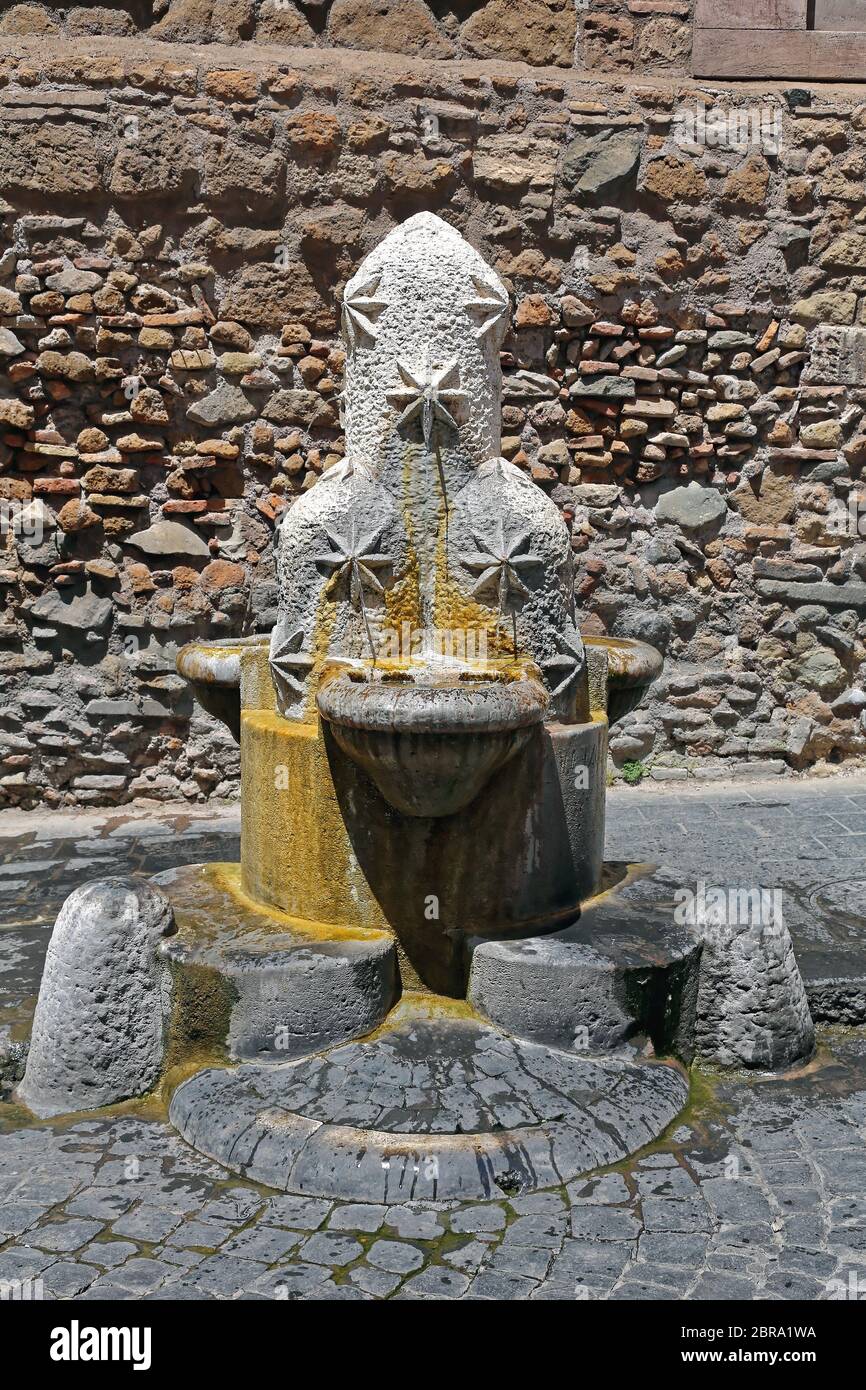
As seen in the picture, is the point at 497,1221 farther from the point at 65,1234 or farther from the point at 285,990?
the point at 65,1234

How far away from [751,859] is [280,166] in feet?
13.3

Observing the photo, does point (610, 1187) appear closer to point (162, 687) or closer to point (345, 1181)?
point (345, 1181)

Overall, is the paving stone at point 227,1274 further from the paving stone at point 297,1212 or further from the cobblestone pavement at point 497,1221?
the paving stone at point 297,1212

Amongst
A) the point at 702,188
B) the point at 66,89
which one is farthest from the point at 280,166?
the point at 702,188

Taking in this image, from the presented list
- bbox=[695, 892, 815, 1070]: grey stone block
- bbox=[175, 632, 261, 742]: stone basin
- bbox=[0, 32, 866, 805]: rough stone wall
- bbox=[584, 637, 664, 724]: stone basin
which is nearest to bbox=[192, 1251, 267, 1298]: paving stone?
bbox=[695, 892, 815, 1070]: grey stone block

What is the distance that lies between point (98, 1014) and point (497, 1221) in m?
1.18

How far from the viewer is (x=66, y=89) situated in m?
6.41

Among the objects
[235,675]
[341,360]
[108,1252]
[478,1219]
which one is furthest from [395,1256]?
[341,360]

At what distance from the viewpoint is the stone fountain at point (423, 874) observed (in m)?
3.20

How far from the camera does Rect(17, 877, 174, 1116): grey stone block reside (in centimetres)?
340

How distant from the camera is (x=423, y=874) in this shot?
353cm

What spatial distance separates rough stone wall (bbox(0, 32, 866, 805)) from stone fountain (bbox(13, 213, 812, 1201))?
2.97 metres

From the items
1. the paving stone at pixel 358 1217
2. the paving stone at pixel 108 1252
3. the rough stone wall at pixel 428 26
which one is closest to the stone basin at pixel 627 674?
the paving stone at pixel 358 1217

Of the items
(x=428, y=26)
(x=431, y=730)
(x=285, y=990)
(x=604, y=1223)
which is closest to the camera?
(x=604, y=1223)
